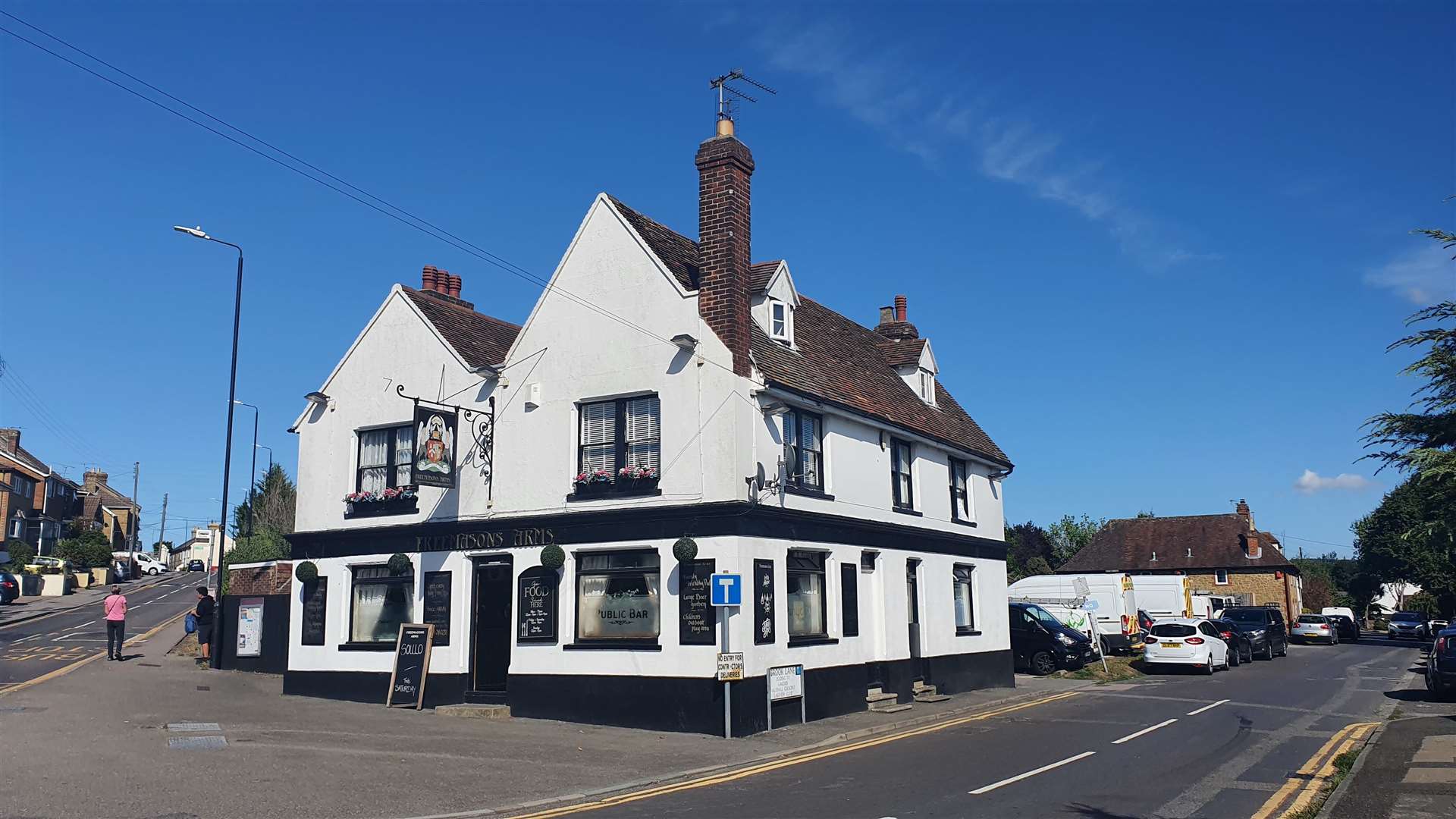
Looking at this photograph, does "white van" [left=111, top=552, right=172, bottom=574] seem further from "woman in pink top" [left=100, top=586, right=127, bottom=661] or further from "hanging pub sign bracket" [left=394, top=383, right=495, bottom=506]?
"hanging pub sign bracket" [left=394, top=383, right=495, bottom=506]

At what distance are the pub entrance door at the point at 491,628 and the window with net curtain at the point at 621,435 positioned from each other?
3.11 meters

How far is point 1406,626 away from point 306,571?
2536 inches

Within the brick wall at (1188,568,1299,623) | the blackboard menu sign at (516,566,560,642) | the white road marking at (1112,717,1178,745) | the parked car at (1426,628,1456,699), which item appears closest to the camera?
the white road marking at (1112,717,1178,745)

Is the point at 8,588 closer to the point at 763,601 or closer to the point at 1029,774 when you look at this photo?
the point at 763,601

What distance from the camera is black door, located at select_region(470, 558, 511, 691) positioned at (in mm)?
22062

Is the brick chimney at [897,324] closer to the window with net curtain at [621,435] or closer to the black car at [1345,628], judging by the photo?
the window with net curtain at [621,435]

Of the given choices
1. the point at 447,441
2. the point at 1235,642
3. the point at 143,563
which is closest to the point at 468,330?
the point at 447,441

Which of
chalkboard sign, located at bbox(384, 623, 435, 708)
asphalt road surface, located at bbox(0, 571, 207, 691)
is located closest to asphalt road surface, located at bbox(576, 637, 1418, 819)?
chalkboard sign, located at bbox(384, 623, 435, 708)

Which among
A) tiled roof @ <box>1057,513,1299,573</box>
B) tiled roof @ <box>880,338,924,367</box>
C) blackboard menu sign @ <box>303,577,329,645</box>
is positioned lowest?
blackboard menu sign @ <box>303,577,329,645</box>

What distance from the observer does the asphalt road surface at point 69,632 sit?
90.0 feet

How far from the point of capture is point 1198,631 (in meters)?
33.2

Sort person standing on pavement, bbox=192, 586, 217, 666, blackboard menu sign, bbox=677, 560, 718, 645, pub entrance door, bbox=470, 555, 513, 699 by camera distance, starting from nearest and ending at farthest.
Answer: blackboard menu sign, bbox=677, 560, 718, 645 < pub entrance door, bbox=470, 555, 513, 699 < person standing on pavement, bbox=192, 586, 217, 666

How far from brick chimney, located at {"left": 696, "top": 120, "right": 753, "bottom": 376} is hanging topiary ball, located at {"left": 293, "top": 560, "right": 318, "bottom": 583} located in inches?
450

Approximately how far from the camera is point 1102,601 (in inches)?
1614
